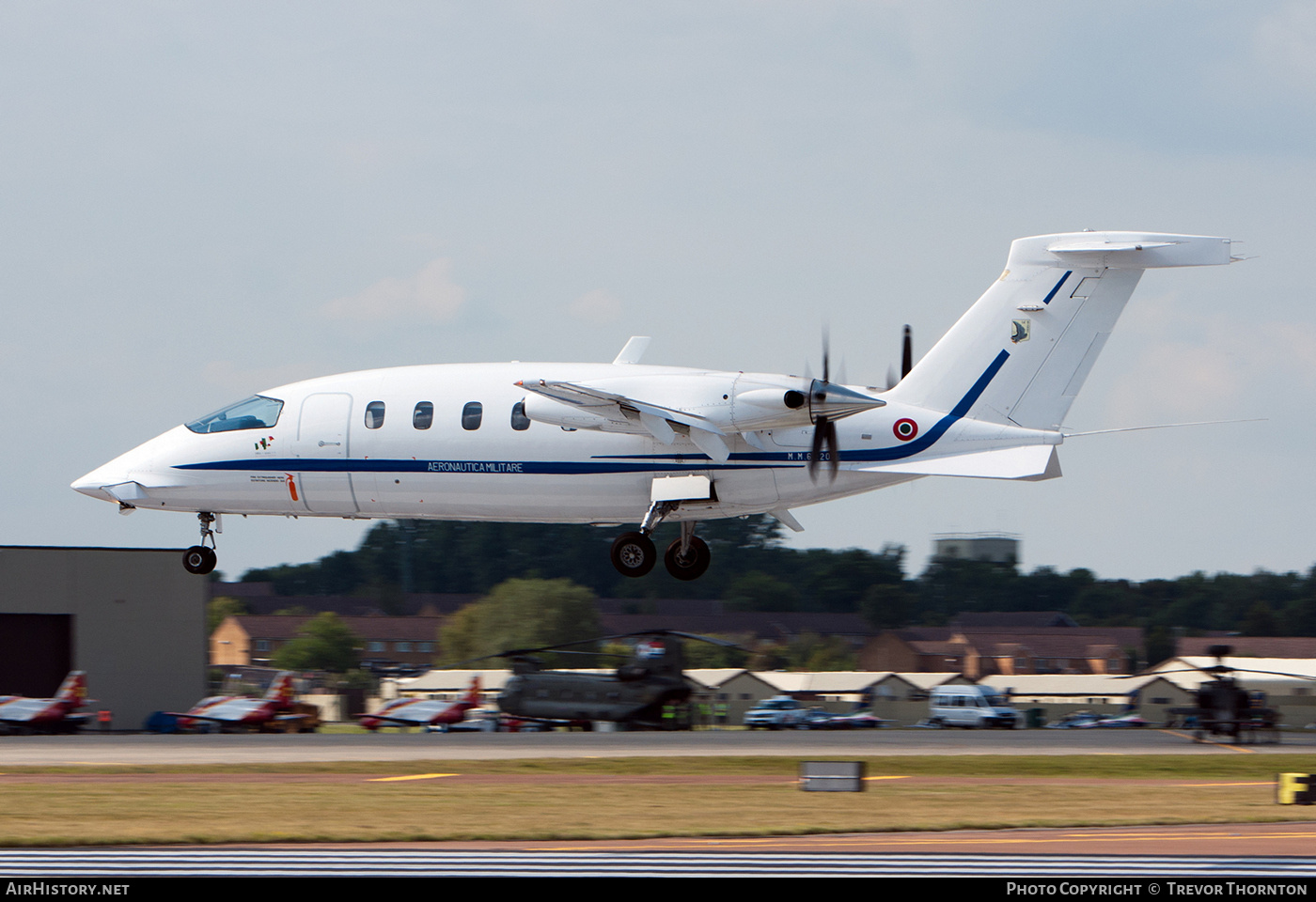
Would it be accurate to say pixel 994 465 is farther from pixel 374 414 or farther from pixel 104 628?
pixel 104 628

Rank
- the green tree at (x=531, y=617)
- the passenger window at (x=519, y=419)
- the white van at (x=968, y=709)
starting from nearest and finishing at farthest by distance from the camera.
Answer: the passenger window at (x=519, y=419)
the white van at (x=968, y=709)
the green tree at (x=531, y=617)

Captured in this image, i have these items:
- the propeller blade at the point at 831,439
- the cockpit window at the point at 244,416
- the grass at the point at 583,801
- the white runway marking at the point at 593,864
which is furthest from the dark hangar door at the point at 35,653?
the propeller blade at the point at 831,439

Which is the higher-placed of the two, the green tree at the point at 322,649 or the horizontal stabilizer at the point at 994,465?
the horizontal stabilizer at the point at 994,465

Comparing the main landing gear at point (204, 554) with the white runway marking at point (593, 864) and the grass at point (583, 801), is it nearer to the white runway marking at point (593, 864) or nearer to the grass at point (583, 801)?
the grass at point (583, 801)

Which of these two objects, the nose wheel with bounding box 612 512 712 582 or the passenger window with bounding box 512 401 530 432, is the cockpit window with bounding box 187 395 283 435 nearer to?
the passenger window with bounding box 512 401 530 432

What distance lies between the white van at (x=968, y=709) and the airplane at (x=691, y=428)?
47464mm

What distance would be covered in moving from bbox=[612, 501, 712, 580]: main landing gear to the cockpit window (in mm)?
9875

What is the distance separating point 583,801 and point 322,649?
85676 mm

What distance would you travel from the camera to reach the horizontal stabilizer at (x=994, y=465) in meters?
34.8

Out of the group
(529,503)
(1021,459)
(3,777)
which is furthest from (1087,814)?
(3,777)

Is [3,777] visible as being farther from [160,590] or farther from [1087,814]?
[160,590]

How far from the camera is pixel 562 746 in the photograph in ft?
160

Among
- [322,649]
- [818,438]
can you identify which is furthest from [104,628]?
[322,649]

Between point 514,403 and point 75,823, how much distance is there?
45.3 ft
